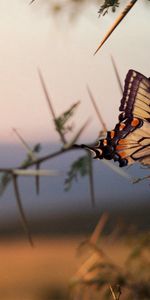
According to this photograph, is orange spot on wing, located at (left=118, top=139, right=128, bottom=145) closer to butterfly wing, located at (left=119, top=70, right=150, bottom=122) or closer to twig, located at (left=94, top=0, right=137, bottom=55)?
butterfly wing, located at (left=119, top=70, right=150, bottom=122)

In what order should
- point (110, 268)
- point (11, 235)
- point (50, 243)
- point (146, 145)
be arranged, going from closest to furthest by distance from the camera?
point (146, 145), point (110, 268), point (50, 243), point (11, 235)

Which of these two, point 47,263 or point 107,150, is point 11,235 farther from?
point 107,150

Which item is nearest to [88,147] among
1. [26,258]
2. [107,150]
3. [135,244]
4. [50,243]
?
[107,150]

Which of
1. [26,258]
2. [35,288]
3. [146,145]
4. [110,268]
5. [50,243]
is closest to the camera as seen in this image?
[146,145]

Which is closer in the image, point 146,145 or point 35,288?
point 146,145

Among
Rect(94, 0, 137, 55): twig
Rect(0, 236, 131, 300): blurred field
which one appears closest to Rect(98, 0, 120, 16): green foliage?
Rect(94, 0, 137, 55): twig

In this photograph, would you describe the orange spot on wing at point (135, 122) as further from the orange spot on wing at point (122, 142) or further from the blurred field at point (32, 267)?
the blurred field at point (32, 267)
